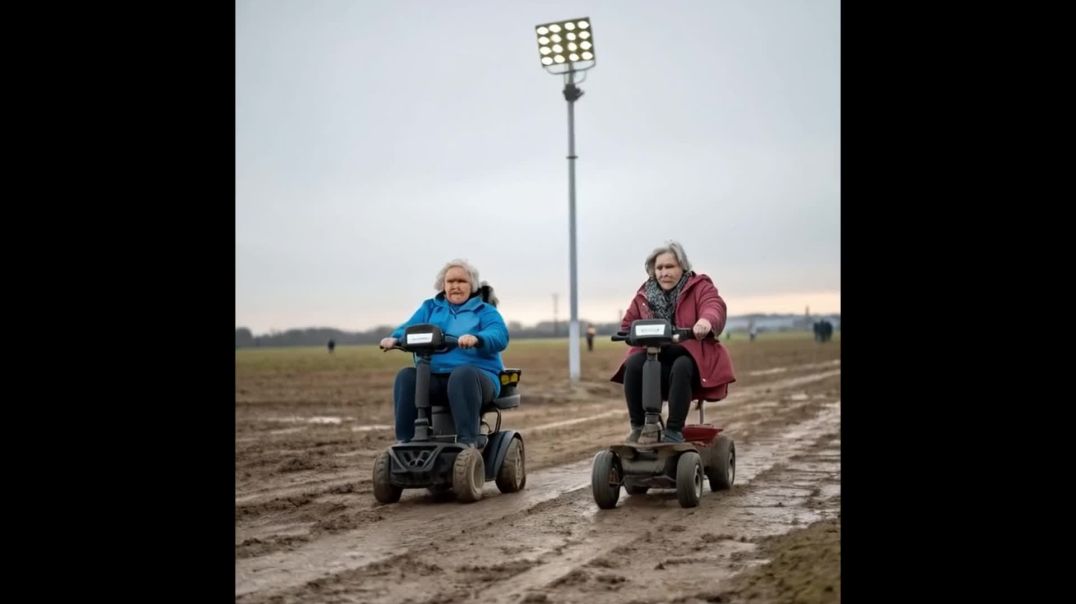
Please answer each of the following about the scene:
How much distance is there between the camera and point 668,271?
609cm

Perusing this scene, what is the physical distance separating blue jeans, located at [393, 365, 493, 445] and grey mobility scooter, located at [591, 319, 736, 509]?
877mm

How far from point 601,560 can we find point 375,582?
100 cm

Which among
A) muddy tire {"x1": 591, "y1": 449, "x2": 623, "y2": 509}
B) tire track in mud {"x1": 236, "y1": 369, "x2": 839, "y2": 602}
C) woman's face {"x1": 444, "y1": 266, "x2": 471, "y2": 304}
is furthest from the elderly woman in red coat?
woman's face {"x1": 444, "y1": 266, "x2": 471, "y2": 304}

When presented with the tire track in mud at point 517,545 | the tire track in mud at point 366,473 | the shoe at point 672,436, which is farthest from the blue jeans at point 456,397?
the shoe at point 672,436

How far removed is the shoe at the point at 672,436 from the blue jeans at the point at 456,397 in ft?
3.79

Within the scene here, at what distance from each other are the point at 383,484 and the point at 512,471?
0.87 meters

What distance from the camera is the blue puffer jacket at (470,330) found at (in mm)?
6090

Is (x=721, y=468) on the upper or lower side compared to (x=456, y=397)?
lower

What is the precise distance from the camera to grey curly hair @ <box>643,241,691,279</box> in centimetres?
614

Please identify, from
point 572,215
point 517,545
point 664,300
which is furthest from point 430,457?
point 572,215

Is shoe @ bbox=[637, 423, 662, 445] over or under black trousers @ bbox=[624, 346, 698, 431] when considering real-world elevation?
under

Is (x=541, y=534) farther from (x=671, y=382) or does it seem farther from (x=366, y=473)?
(x=366, y=473)

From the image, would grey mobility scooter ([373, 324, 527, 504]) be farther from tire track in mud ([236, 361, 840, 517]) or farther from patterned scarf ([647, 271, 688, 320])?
patterned scarf ([647, 271, 688, 320])
